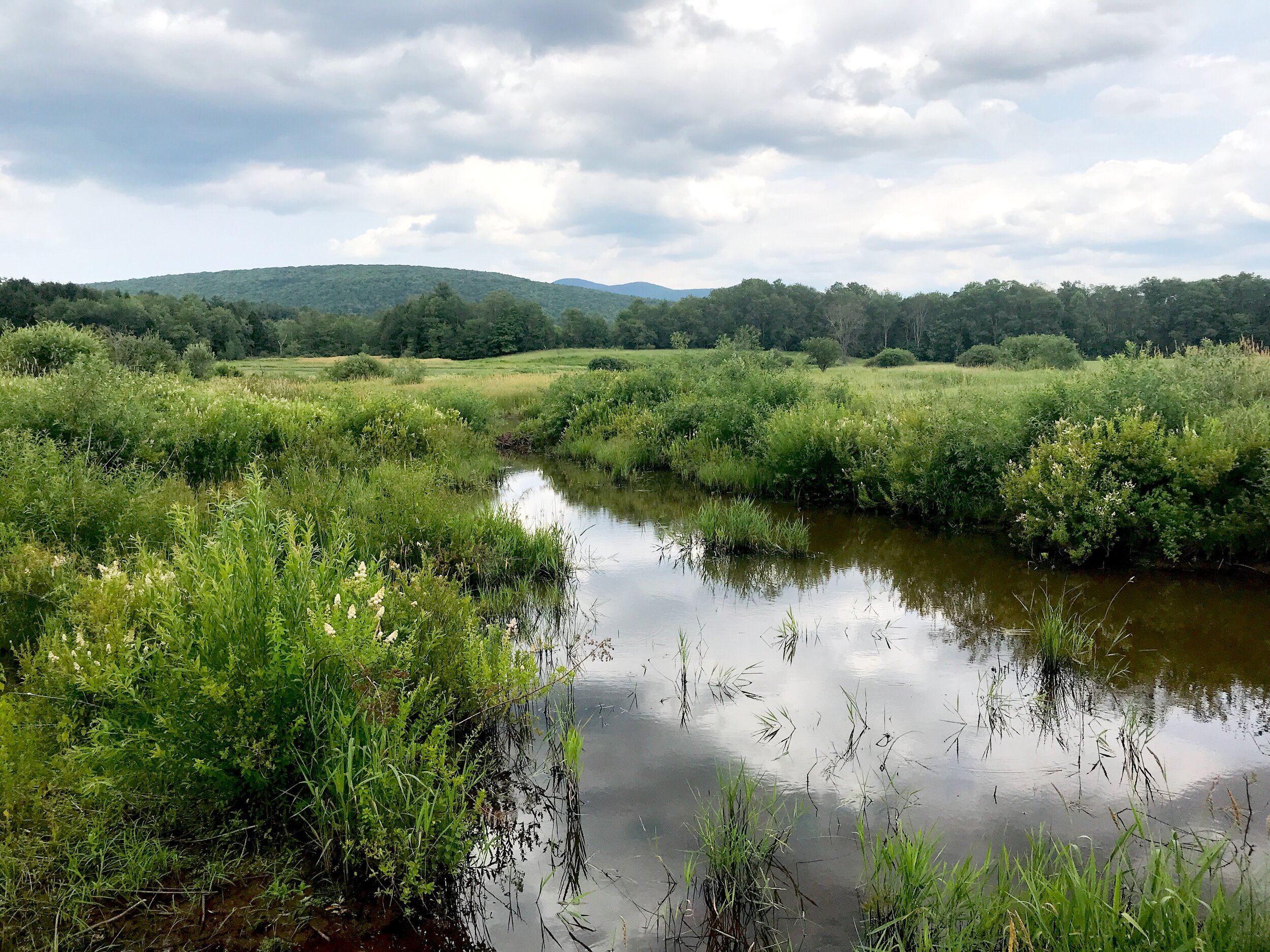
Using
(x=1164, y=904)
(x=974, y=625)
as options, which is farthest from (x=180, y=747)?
(x=974, y=625)

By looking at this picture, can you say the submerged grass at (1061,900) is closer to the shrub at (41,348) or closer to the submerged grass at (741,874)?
the submerged grass at (741,874)

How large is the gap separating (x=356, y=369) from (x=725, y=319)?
5509 centimetres

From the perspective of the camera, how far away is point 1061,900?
3.20 metres

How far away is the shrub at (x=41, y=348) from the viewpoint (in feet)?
63.5

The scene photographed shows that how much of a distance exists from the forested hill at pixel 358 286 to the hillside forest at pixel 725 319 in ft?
175

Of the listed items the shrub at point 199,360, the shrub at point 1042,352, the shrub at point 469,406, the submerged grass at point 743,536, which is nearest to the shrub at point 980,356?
the shrub at point 1042,352

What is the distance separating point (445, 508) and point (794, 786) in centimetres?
660

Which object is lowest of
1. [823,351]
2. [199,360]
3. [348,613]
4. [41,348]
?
[348,613]

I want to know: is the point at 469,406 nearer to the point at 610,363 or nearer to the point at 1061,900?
the point at 1061,900

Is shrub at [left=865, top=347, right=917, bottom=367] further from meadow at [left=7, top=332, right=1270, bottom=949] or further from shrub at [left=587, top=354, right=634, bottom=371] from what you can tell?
meadow at [left=7, top=332, right=1270, bottom=949]

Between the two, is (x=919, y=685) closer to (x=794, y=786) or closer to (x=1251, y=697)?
(x=794, y=786)

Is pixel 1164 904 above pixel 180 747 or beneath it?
beneath

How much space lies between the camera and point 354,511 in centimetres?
934

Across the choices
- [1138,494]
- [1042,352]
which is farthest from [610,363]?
[1138,494]
